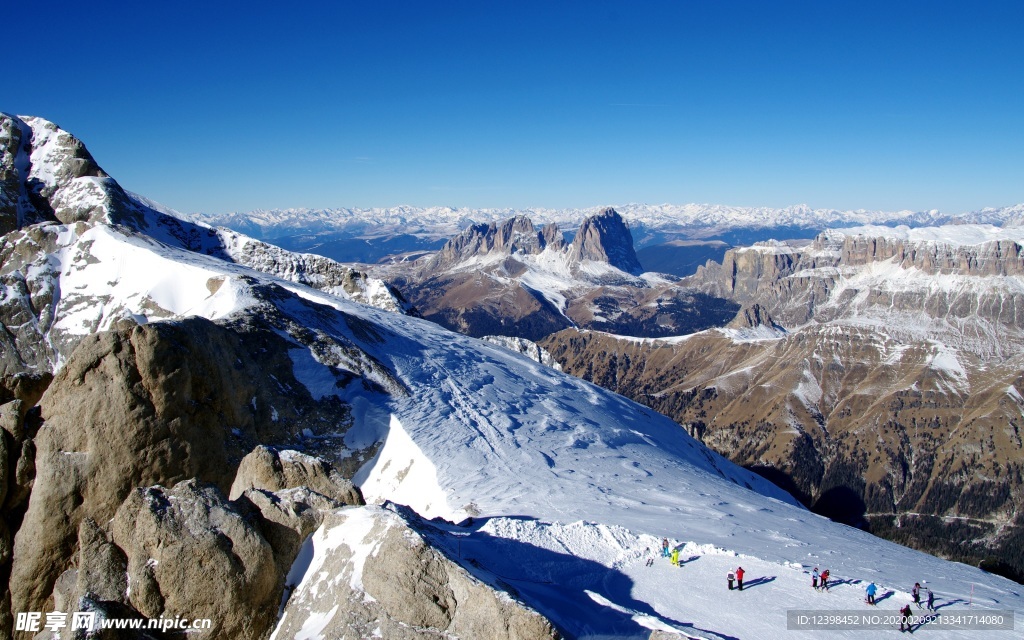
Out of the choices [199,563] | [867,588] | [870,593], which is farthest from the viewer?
[867,588]

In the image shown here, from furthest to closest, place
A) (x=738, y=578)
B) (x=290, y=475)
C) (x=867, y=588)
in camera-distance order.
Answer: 1. (x=867, y=588)
2. (x=738, y=578)
3. (x=290, y=475)

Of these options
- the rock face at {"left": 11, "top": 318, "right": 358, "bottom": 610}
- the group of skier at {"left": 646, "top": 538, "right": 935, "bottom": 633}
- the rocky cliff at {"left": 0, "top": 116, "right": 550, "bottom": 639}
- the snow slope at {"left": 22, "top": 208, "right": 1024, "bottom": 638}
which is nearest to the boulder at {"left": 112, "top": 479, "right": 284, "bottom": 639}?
the rocky cliff at {"left": 0, "top": 116, "right": 550, "bottom": 639}

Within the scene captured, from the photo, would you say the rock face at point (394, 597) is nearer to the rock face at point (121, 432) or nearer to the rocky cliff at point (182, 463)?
the rocky cliff at point (182, 463)

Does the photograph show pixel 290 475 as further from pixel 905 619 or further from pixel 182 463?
pixel 905 619

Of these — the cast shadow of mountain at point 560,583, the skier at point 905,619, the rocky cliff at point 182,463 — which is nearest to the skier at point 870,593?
the skier at point 905,619

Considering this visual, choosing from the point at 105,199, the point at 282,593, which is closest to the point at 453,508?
the point at 282,593

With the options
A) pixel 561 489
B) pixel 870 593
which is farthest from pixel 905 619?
pixel 561 489

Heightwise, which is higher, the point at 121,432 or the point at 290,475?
the point at 121,432

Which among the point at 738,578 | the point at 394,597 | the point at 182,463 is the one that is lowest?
the point at 738,578
